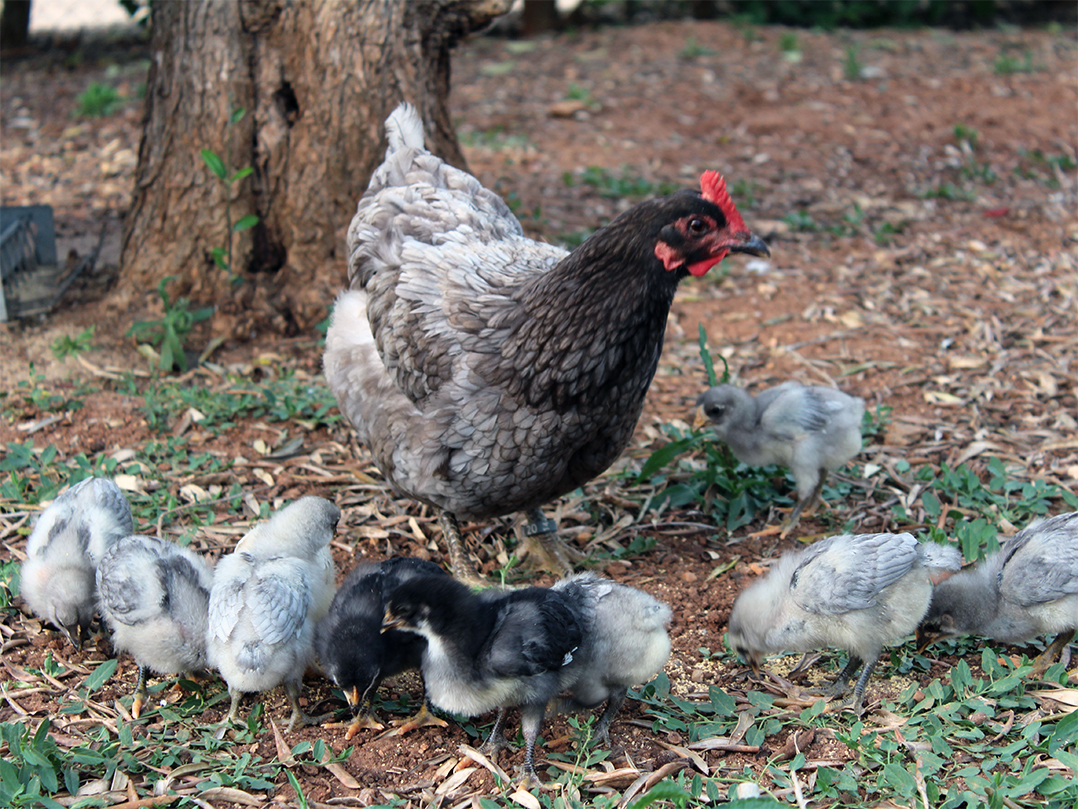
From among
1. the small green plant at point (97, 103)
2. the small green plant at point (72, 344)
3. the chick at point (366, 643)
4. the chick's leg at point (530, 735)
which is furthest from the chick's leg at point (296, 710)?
the small green plant at point (97, 103)

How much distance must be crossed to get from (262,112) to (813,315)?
3.79 metres

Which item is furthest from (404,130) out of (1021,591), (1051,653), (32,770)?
(1051,653)

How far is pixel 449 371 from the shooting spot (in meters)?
3.96

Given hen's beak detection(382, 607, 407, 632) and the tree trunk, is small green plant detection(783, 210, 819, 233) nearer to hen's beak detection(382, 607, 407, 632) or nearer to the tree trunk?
the tree trunk

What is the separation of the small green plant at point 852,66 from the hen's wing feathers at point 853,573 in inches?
345

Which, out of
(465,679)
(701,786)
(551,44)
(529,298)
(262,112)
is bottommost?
(701,786)

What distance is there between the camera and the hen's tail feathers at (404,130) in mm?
4957

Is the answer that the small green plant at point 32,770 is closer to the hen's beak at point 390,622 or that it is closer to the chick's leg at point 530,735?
the hen's beak at point 390,622

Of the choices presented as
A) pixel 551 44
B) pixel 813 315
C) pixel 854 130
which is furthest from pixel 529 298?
pixel 551 44

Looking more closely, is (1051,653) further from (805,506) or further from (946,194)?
(946,194)

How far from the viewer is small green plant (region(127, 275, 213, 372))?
5590 millimetres

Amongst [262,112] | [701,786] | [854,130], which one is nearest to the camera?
[701,786]

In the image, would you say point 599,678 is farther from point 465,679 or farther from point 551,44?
point 551,44

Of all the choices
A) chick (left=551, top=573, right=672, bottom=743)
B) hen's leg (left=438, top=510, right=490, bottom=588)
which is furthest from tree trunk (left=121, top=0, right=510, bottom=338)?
chick (left=551, top=573, right=672, bottom=743)
